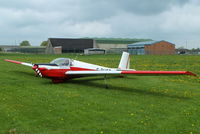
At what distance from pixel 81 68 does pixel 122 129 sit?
942 centimetres

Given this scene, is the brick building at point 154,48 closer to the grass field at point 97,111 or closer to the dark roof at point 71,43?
A: the dark roof at point 71,43

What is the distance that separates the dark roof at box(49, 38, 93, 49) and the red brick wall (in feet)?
86.9

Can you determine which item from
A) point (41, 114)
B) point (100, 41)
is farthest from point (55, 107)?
point (100, 41)

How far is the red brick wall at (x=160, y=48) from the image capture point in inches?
4119

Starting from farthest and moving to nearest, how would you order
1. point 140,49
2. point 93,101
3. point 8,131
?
point 140,49 → point 93,101 → point 8,131

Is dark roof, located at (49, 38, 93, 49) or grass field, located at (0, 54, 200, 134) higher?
dark roof, located at (49, 38, 93, 49)

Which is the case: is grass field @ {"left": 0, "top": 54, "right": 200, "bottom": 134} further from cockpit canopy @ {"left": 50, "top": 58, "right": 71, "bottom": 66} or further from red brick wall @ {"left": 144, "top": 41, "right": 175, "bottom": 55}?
red brick wall @ {"left": 144, "top": 41, "right": 175, "bottom": 55}

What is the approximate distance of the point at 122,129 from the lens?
7.19 m

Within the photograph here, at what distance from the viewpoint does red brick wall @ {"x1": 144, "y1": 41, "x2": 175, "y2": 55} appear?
105 m

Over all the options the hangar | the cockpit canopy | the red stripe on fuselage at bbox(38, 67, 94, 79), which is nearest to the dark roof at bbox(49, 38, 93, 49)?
the hangar

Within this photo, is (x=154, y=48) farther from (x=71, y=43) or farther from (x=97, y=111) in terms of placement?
(x=97, y=111)

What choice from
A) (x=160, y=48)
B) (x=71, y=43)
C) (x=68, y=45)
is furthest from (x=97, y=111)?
(x=160, y=48)

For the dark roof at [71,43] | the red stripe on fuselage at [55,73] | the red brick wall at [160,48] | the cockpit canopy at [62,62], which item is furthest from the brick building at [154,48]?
the red stripe on fuselage at [55,73]

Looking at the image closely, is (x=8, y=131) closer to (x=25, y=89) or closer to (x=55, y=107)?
(x=55, y=107)
